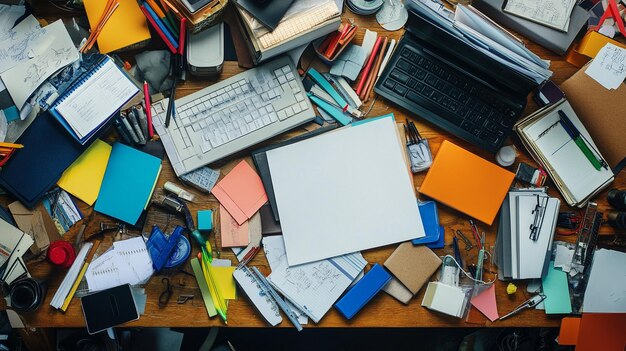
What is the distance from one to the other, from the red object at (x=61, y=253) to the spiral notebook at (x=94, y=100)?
0.91ft

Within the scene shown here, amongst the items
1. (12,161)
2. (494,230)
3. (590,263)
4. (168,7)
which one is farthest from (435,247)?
(12,161)

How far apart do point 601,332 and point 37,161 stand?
1665mm

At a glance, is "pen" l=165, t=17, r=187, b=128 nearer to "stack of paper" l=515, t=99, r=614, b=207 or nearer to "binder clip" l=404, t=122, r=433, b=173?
"binder clip" l=404, t=122, r=433, b=173

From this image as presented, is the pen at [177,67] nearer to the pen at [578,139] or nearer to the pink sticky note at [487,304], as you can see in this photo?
the pink sticky note at [487,304]

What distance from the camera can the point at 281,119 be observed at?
1540mm

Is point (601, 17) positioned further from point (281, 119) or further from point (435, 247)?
point (281, 119)

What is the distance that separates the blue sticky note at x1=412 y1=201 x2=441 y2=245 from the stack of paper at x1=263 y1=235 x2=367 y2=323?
0.20 metres

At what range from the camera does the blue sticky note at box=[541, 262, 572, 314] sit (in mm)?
1556

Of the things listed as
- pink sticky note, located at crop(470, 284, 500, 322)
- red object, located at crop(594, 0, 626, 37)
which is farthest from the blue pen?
red object, located at crop(594, 0, 626, 37)

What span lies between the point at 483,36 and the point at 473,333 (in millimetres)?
1019

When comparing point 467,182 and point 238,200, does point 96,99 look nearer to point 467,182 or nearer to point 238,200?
point 238,200

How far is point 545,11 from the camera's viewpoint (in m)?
1.61

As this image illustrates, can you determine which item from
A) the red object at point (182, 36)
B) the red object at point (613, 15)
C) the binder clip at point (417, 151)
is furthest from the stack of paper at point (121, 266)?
the red object at point (613, 15)

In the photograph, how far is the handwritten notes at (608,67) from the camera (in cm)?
157
